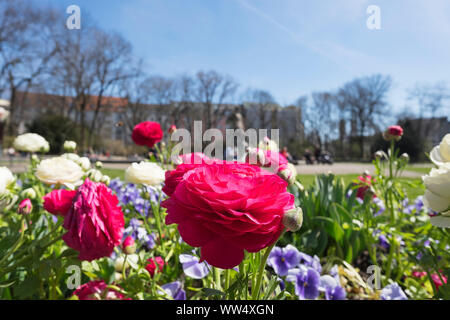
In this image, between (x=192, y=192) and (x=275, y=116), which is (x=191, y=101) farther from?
(x=192, y=192)

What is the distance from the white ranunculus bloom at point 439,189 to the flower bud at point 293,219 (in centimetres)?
25

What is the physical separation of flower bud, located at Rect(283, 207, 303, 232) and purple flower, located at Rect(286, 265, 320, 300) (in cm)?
53

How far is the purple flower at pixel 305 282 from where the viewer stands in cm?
81

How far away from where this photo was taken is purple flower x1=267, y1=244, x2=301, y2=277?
34.5 inches

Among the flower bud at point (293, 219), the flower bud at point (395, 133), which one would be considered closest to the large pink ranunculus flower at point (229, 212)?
the flower bud at point (293, 219)

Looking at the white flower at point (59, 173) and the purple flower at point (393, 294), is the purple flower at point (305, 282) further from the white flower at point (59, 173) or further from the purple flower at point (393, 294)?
the white flower at point (59, 173)

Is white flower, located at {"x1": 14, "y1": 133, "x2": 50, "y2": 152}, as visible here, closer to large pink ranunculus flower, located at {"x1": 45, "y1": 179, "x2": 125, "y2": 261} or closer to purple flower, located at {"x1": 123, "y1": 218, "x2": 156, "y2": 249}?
purple flower, located at {"x1": 123, "y1": 218, "x2": 156, "y2": 249}

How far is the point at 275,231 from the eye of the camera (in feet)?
1.26

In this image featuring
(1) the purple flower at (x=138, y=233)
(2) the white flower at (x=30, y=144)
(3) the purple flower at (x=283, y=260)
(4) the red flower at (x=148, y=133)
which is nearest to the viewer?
(3) the purple flower at (x=283, y=260)

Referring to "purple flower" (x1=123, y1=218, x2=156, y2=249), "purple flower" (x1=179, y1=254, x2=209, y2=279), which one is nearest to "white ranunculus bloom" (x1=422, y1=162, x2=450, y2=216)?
"purple flower" (x1=179, y1=254, x2=209, y2=279)

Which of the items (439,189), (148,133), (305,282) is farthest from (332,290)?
(148,133)

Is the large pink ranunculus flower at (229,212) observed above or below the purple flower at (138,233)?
above

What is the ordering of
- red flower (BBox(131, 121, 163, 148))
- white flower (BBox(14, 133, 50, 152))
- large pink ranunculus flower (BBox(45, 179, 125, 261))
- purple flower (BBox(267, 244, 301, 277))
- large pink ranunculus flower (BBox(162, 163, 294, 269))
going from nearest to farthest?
1. large pink ranunculus flower (BBox(162, 163, 294, 269))
2. large pink ranunculus flower (BBox(45, 179, 125, 261))
3. purple flower (BBox(267, 244, 301, 277))
4. white flower (BBox(14, 133, 50, 152))
5. red flower (BBox(131, 121, 163, 148))

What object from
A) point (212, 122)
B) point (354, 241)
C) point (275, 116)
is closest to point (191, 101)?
point (212, 122)
